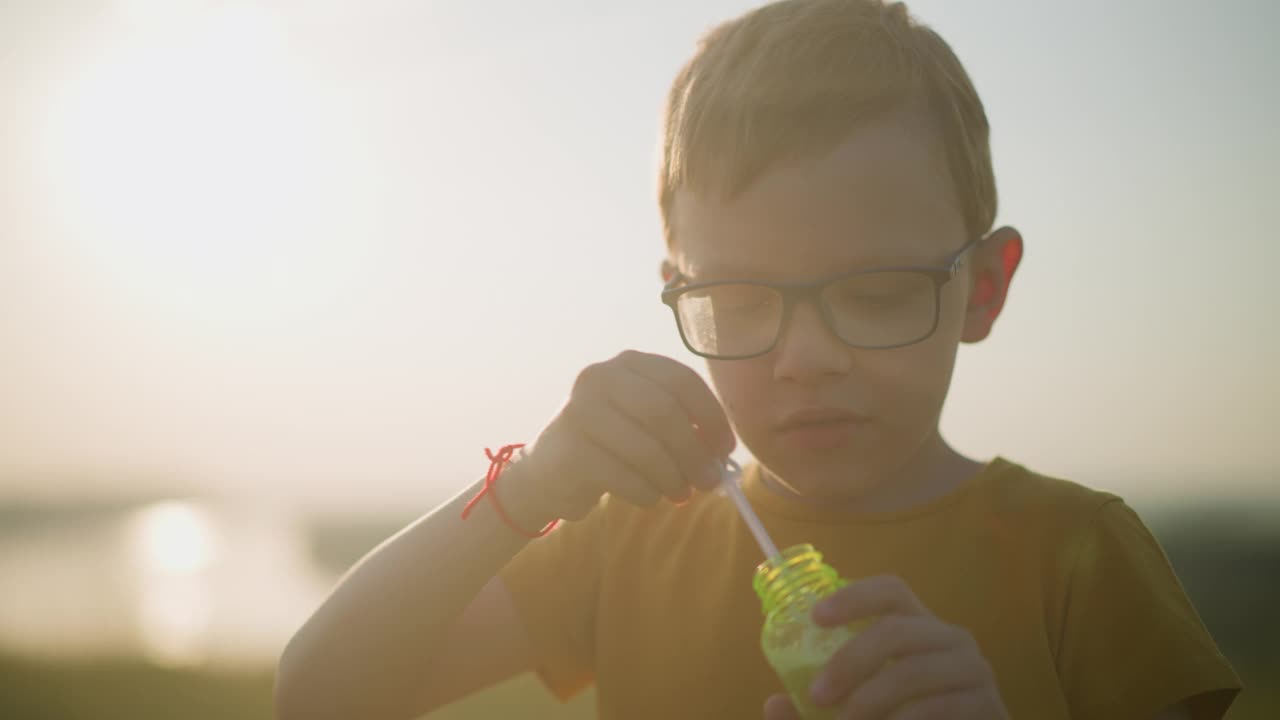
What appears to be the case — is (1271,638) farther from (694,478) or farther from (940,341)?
(694,478)

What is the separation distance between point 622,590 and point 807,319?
0.68 metres

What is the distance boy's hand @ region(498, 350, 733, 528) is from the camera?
1385 mm

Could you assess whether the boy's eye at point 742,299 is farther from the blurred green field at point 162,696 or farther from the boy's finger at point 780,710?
the blurred green field at point 162,696

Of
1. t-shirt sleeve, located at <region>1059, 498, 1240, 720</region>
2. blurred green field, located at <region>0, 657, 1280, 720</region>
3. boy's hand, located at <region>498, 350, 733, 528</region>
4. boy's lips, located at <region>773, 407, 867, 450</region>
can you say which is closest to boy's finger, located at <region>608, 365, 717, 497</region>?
boy's hand, located at <region>498, 350, 733, 528</region>

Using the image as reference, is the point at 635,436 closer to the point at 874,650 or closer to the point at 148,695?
the point at 874,650

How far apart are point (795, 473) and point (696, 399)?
23 cm

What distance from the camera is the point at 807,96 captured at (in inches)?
58.7

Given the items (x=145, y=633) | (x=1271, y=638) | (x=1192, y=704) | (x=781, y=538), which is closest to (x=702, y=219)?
(x=781, y=538)

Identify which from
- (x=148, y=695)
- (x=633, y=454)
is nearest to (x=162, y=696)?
(x=148, y=695)

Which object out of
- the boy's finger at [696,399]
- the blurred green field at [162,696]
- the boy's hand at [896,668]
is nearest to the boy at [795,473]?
the boy's finger at [696,399]

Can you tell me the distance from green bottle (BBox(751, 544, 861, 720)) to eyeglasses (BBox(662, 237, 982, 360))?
438mm

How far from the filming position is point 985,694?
1028 millimetres

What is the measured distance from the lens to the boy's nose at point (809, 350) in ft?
4.67

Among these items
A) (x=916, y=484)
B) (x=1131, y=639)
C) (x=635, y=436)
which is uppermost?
(x=635, y=436)
